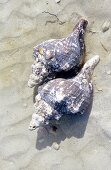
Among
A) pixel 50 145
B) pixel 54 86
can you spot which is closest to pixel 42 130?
pixel 50 145

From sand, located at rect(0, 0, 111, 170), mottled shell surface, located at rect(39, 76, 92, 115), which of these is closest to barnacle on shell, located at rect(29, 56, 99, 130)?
mottled shell surface, located at rect(39, 76, 92, 115)

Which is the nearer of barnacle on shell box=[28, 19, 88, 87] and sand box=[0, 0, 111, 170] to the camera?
barnacle on shell box=[28, 19, 88, 87]

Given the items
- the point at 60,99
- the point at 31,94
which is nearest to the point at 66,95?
the point at 60,99

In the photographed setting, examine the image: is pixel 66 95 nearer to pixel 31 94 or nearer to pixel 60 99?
pixel 60 99

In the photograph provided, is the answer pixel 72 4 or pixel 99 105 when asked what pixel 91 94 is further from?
pixel 72 4

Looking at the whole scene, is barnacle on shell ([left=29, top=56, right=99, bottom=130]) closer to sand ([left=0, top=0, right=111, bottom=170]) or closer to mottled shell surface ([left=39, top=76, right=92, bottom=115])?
mottled shell surface ([left=39, top=76, right=92, bottom=115])

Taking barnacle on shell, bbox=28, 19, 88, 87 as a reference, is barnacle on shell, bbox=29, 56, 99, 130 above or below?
below
